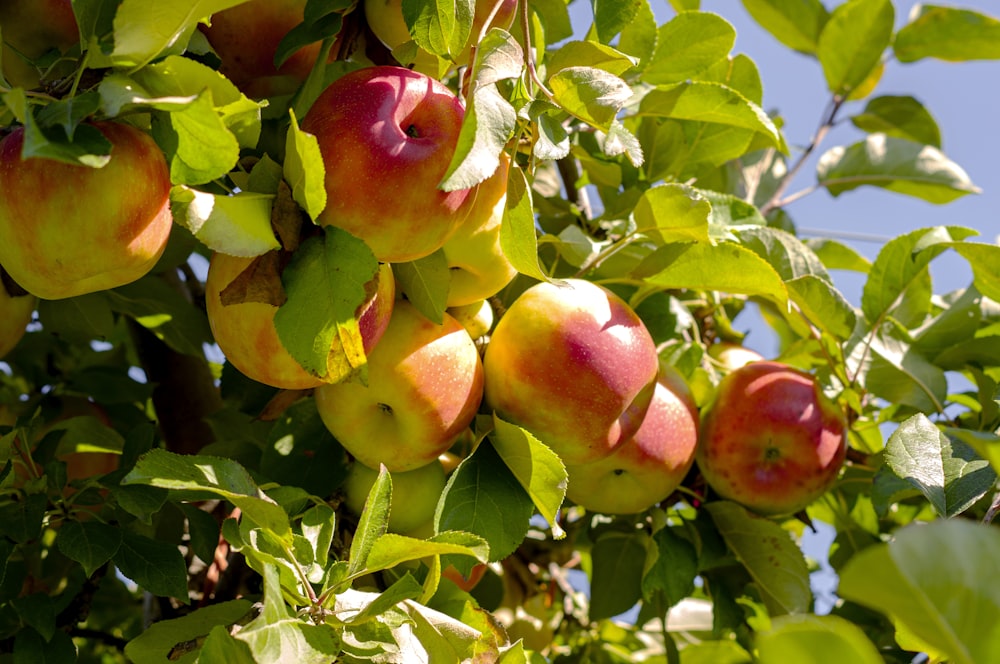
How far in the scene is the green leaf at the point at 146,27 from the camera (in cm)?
66

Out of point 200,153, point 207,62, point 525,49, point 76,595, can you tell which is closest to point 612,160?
point 525,49

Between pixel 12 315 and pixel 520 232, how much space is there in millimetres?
543

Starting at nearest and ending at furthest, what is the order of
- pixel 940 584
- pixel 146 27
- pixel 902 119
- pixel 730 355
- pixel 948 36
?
pixel 940 584 → pixel 146 27 → pixel 730 355 → pixel 948 36 → pixel 902 119

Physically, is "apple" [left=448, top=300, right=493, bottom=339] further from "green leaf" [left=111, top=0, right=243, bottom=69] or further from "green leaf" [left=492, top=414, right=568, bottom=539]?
"green leaf" [left=111, top=0, right=243, bottom=69]

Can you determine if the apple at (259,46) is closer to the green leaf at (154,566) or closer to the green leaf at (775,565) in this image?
the green leaf at (154,566)

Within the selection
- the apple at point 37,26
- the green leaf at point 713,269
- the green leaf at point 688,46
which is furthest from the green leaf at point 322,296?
the green leaf at point 688,46

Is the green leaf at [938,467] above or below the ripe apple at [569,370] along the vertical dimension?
above

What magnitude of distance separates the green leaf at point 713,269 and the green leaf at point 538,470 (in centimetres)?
29

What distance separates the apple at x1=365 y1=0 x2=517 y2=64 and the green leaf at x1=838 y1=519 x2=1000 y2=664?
0.64m

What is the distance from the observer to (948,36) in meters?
1.54

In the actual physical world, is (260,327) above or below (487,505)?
above

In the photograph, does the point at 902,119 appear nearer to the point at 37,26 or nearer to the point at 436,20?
the point at 436,20

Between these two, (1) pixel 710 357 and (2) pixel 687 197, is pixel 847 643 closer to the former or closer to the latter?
(2) pixel 687 197

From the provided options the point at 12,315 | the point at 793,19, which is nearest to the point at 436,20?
the point at 12,315
